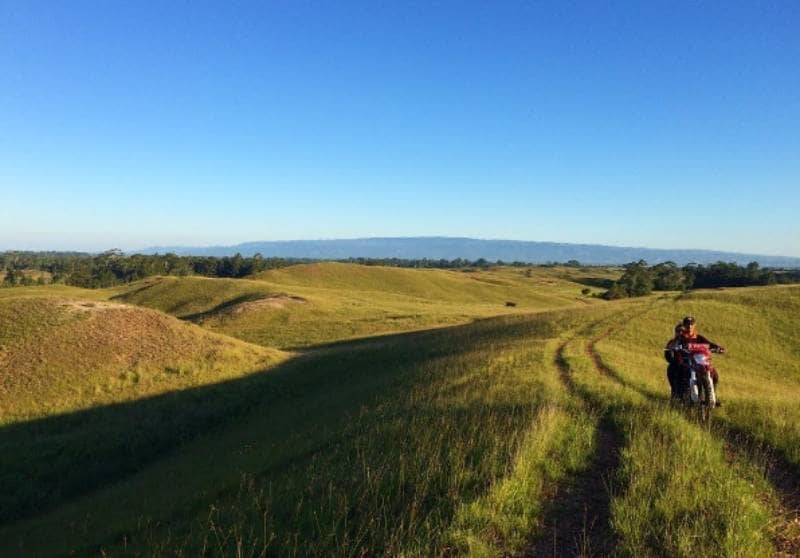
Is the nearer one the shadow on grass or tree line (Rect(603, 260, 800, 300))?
the shadow on grass

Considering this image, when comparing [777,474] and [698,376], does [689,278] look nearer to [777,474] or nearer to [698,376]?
[698,376]

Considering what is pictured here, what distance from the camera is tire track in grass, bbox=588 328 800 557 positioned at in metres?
7.92

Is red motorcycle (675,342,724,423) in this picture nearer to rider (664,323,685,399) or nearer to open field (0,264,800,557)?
rider (664,323,685,399)

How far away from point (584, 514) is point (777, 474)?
4.43 meters

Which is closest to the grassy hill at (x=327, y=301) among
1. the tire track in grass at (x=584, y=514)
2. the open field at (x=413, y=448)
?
the open field at (x=413, y=448)

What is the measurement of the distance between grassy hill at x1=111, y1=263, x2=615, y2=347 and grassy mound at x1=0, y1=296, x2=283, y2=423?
18.2 m

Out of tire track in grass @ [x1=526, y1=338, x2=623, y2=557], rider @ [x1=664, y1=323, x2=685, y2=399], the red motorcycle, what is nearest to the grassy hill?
rider @ [x1=664, y1=323, x2=685, y2=399]

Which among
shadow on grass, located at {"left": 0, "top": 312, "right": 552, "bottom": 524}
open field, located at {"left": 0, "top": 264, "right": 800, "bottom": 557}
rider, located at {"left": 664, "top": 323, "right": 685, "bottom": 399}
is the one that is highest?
rider, located at {"left": 664, "top": 323, "right": 685, "bottom": 399}

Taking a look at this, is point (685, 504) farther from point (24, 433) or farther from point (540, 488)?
point (24, 433)

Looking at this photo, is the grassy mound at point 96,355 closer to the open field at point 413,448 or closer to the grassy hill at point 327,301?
the open field at point 413,448

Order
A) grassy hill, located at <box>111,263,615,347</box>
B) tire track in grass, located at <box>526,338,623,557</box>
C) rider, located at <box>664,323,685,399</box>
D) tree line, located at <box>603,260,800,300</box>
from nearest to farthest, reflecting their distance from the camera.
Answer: tire track in grass, located at <box>526,338,623,557</box> → rider, located at <box>664,323,685,399</box> → grassy hill, located at <box>111,263,615,347</box> → tree line, located at <box>603,260,800,300</box>

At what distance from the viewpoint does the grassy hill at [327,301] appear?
66.7 metres

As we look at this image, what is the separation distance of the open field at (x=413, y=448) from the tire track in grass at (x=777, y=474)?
57 millimetres

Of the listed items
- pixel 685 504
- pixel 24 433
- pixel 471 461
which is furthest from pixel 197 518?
pixel 24 433
